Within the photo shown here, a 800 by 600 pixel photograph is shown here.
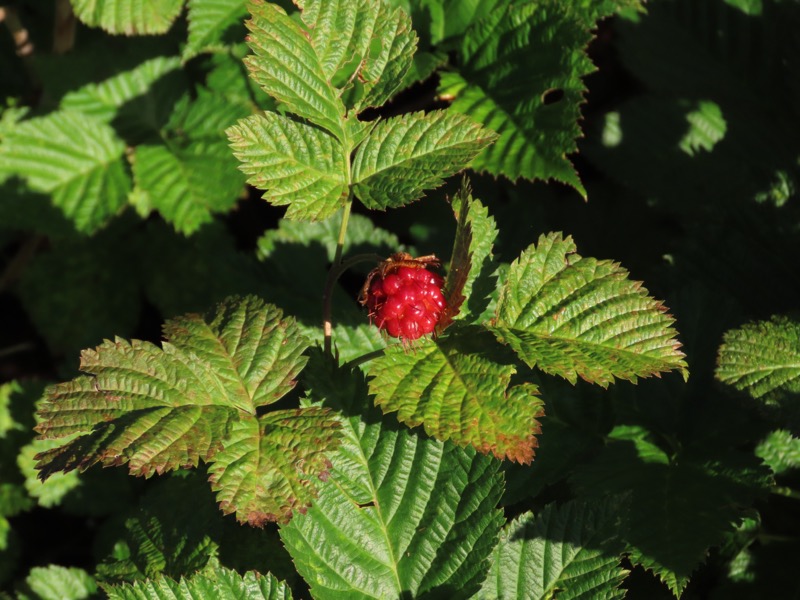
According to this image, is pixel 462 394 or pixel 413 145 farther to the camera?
pixel 413 145

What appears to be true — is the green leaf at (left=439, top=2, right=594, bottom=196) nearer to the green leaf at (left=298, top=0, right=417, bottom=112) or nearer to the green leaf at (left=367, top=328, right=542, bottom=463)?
the green leaf at (left=298, top=0, right=417, bottom=112)

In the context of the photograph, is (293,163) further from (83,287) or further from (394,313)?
(83,287)

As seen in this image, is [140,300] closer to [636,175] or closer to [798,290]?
[636,175]

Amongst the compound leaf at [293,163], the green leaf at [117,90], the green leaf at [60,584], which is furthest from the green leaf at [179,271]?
the compound leaf at [293,163]

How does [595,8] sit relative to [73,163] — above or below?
above

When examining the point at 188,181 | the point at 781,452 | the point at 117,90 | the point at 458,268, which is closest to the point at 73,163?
the point at 117,90

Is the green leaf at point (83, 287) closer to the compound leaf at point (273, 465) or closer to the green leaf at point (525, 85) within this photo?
the green leaf at point (525, 85)
